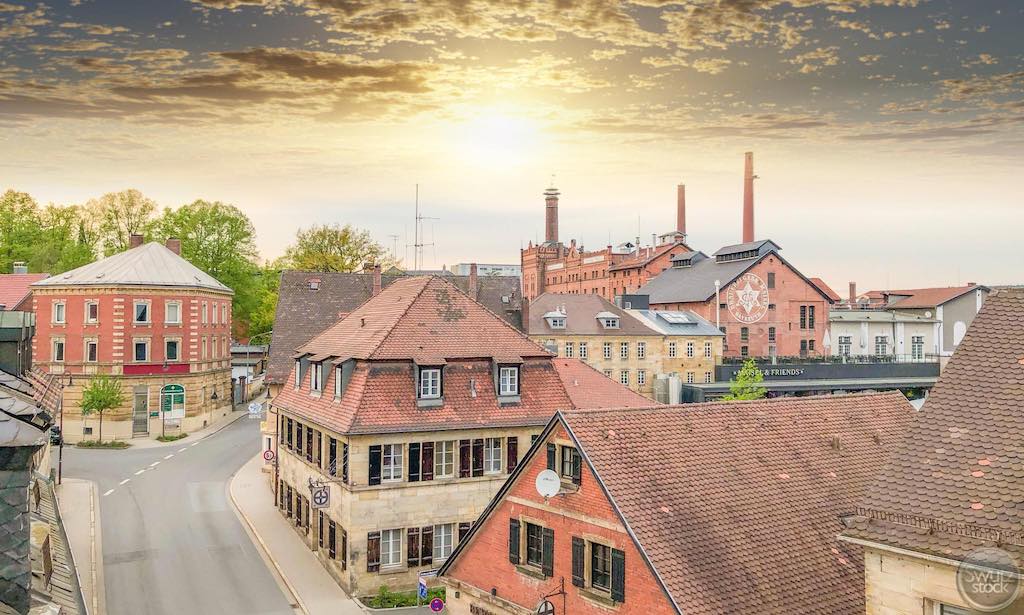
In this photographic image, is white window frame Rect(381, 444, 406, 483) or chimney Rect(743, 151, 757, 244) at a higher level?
chimney Rect(743, 151, 757, 244)

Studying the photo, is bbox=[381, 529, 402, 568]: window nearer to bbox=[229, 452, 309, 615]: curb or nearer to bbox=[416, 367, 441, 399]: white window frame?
bbox=[229, 452, 309, 615]: curb

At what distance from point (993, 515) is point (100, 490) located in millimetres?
42043

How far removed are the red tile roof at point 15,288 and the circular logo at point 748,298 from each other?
5765 centimetres

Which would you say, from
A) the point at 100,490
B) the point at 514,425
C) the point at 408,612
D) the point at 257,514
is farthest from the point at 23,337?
the point at 100,490

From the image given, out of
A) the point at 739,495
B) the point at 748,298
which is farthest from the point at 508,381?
the point at 748,298

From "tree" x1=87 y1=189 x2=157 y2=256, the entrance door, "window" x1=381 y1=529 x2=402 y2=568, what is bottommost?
"window" x1=381 y1=529 x2=402 y2=568

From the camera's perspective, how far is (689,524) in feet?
57.4

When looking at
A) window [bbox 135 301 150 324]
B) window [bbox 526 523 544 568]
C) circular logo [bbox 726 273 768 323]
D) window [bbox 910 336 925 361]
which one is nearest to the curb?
window [bbox 526 523 544 568]

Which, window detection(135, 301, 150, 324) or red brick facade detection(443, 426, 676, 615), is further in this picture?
window detection(135, 301, 150, 324)

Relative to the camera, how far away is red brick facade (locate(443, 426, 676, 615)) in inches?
675

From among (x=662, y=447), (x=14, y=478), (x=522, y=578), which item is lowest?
(x=522, y=578)

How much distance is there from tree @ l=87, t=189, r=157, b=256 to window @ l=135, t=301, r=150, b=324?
32365 millimetres

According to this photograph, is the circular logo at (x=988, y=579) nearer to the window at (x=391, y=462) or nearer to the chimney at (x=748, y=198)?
the window at (x=391, y=462)

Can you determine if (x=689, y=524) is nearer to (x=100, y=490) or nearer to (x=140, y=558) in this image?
(x=140, y=558)
